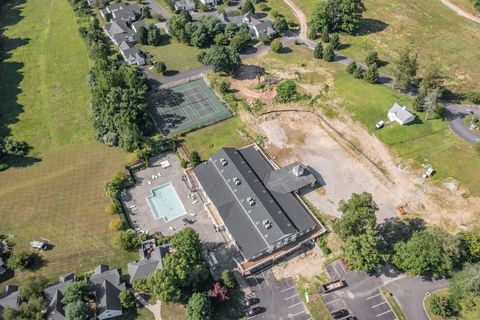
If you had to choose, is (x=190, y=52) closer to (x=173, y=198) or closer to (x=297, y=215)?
(x=173, y=198)

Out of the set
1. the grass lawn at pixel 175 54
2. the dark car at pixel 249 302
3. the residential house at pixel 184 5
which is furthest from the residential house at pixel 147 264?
the residential house at pixel 184 5

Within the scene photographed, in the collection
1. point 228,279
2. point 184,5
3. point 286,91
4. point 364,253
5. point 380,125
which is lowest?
point 228,279

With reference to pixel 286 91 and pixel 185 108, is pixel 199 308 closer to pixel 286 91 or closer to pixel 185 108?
pixel 185 108

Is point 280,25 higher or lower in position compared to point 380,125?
higher

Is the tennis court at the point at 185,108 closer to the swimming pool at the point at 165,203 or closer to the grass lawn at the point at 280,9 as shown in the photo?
the swimming pool at the point at 165,203

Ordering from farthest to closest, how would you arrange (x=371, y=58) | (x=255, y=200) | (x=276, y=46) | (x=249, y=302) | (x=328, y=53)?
(x=276, y=46) → (x=328, y=53) → (x=371, y=58) → (x=255, y=200) → (x=249, y=302)

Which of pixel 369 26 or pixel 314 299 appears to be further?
pixel 369 26

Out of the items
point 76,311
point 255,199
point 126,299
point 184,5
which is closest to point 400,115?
point 255,199

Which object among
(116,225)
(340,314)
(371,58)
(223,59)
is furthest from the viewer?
(371,58)

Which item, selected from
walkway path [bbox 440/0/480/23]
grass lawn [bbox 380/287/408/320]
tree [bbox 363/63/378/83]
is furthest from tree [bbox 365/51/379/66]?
grass lawn [bbox 380/287/408/320]
